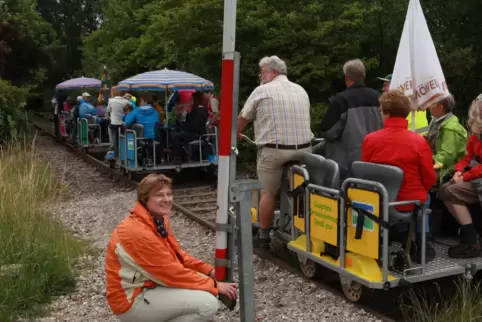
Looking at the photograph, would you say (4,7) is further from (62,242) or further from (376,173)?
(376,173)

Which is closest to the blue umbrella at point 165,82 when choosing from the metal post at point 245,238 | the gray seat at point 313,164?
the gray seat at point 313,164

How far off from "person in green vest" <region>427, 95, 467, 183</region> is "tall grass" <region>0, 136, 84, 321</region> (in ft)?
12.1

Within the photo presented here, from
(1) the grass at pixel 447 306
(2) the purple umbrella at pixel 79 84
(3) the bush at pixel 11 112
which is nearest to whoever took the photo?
(1) the grass at pixel 447 306

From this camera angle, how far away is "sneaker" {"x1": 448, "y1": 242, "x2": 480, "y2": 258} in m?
5.06

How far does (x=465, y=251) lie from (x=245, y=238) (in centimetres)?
218

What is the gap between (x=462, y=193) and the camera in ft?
16.8

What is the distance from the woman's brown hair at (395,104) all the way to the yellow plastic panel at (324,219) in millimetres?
863

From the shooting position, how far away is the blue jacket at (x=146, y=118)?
11984mm

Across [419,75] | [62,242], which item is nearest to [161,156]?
[62,242]

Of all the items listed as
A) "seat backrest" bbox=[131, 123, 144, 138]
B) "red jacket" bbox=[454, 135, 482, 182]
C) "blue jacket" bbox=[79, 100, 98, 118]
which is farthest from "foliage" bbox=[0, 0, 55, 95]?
"red jacket" bbox=[454, 135, 482, 182]

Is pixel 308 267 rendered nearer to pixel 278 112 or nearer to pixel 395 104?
pixel 278 112

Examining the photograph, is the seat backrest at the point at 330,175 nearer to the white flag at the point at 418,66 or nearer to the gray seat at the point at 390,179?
the gray seat at the point at 390,179

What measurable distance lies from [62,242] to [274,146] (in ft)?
8.43

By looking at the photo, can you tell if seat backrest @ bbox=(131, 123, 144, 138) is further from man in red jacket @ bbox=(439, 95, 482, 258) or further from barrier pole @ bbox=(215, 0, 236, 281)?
barrier pole @ bbox=(215, 0, 236, 281)
